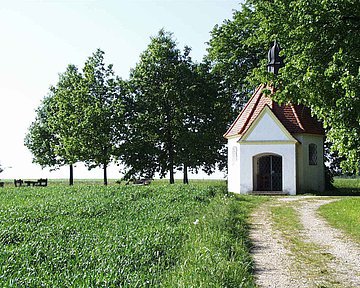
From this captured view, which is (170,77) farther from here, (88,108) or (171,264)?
(171,264)

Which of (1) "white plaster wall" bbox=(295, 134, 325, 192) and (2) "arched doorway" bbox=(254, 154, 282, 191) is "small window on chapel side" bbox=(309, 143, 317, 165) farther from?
(2) "arched doorway" bbox=(254, 154, 282, 191)

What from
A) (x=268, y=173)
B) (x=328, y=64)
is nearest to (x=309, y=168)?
(x=268, y=173)

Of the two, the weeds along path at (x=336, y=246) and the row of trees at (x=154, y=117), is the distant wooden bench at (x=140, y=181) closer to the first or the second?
the row of trees at (x=154, y=117)

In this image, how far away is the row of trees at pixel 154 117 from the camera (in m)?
41.2

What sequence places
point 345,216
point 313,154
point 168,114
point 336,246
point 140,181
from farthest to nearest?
1. point 168,114
2. point 140,181
3. point 313,154
4. point 345,216
5. point 336,246

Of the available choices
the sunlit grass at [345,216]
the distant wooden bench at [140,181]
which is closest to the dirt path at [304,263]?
the sunlit grass at [345,216]

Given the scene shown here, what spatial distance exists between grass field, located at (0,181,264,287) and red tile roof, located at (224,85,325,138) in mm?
15920

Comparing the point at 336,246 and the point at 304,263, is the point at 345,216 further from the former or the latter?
the point at 304,263

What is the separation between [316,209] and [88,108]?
2655cm

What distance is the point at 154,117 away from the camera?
42.2 meters

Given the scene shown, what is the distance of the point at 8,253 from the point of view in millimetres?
8469

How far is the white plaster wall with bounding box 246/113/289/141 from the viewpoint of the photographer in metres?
28.7

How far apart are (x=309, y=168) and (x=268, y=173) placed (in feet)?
8.32

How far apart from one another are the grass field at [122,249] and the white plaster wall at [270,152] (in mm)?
14030
